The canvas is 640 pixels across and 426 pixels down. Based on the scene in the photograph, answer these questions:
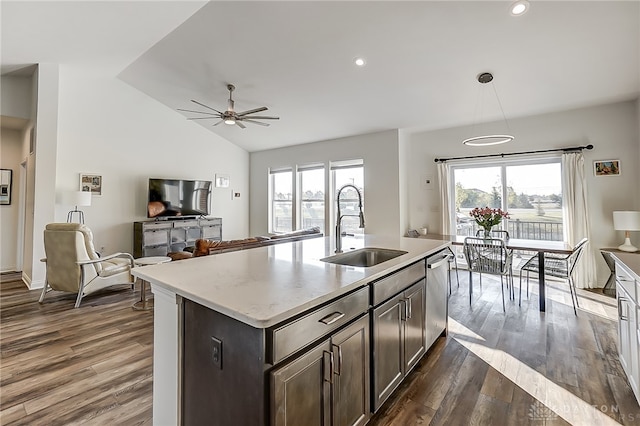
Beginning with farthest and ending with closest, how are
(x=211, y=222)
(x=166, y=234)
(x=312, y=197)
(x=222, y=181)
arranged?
(x=222, y=181) < (x=312, y=197) < (x=211, y=222) < (x=166, y=234)

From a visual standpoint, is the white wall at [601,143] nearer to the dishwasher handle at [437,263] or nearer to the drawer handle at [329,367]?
the dishwasher handle at [437,263]

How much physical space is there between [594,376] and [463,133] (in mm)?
4253

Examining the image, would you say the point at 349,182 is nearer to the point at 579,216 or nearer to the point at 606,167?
the point at 579,216

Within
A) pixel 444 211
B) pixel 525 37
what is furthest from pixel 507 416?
pixel 444 211

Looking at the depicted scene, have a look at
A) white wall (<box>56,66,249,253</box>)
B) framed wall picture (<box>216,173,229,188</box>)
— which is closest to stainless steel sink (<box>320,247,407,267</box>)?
white wall (<box>56,66,249,253</box>)

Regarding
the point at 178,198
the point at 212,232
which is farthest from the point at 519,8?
the point at 212,232

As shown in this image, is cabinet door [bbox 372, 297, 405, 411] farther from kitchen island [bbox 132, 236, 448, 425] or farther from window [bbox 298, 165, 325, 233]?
window [bbox 298, 165, 325, 233]

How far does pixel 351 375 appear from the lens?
1.42 m

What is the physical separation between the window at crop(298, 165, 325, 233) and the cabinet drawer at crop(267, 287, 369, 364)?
17.2ft

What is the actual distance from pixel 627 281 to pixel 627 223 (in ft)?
9.54

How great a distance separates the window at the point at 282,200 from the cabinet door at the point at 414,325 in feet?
17.5

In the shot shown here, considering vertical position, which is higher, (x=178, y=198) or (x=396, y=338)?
(x=178, y=198)

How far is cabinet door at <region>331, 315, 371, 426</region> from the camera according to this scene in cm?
132

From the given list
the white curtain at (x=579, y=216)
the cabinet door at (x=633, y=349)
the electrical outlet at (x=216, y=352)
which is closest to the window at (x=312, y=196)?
the white curtain at (x=579, y=216)
